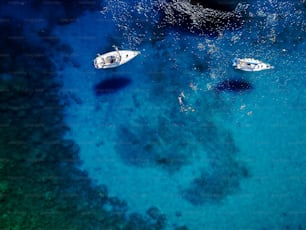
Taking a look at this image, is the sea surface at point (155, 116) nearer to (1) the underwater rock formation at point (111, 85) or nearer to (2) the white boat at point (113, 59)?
(1) the underwater rock formation at point (111, 85)

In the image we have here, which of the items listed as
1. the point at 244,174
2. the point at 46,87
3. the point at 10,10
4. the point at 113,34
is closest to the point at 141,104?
the point at 113,34

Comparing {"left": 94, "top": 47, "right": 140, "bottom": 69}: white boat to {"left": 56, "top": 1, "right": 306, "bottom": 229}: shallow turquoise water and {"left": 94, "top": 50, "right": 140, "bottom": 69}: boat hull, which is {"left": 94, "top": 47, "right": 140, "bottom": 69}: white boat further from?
{"left": 56, "top": 1, "right": 306, "bottom": 229}: shallow turquoise water

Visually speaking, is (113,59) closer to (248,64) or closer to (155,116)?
(155,116)

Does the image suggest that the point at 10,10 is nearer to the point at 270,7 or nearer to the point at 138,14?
the point at 138,14

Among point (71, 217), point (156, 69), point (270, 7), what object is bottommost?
point (71, 217)

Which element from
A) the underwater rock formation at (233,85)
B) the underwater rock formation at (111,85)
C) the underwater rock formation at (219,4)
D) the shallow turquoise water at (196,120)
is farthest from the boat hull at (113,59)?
the underwater rock formation at (233,85)

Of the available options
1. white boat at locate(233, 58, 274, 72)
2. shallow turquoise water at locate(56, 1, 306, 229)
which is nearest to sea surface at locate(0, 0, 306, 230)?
shallow turquoise water at locate(56, 1, 306, 229)

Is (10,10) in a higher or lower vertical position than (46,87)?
higher

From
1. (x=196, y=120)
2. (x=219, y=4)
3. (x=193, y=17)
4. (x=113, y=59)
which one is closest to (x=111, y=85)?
(x=113, y=59)
